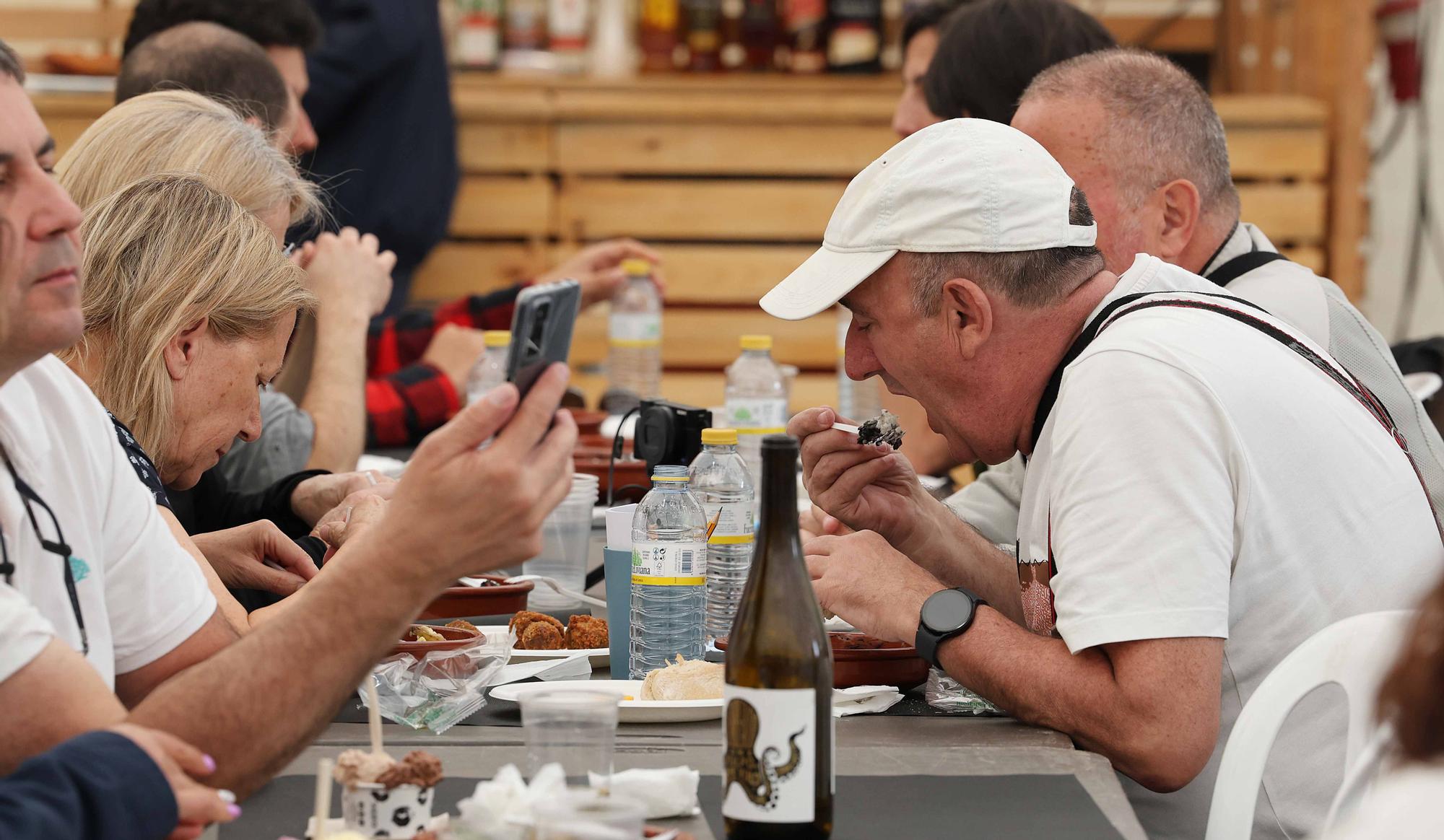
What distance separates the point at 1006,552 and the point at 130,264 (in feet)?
3.62

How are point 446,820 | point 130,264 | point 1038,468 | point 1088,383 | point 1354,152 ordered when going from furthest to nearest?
point 1354,152
point 130,264
point 1038,468
point 1088,383
point 446,820

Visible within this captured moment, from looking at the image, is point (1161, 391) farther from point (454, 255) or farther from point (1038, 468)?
point (454, 255)

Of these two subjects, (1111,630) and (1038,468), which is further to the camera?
(1038,468)

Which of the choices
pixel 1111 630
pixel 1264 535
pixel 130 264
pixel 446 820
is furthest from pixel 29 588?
pixel 1264 535

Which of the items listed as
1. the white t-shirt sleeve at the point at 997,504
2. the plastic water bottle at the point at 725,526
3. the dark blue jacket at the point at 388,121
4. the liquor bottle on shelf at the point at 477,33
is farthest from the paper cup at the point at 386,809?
the liquor bottle on shelf at the point at 477,33

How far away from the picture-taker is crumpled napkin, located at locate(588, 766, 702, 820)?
45.4 inches

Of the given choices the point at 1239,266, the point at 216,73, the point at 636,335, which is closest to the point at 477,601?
the point at 1239,266

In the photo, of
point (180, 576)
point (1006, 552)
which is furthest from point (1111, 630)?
point (180, 576)

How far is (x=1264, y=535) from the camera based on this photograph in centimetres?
145

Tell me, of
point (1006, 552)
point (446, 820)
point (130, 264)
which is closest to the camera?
point (446, 820)

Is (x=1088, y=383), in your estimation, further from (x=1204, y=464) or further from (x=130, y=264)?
(x=130, y=264)

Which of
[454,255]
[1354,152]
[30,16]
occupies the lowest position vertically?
[454,255]

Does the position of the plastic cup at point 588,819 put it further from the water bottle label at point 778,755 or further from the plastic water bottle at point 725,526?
the plastic water bottle at point 725,526

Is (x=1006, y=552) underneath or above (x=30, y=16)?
underneath
